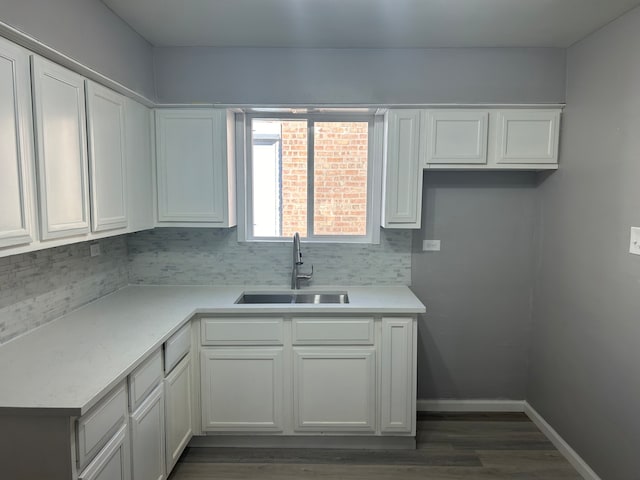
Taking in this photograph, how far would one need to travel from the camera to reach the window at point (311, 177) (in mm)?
2955

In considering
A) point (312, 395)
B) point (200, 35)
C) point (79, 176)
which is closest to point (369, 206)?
point (312, 395)

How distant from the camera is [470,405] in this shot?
3035 mm

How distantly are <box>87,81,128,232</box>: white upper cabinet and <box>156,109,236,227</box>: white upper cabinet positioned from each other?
383 millimetres

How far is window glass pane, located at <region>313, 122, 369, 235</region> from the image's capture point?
2959mm

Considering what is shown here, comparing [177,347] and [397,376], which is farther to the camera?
[397,376]

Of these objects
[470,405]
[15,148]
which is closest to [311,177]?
[15,148]

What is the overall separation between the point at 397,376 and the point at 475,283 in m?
0.96

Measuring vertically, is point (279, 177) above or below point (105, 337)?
above

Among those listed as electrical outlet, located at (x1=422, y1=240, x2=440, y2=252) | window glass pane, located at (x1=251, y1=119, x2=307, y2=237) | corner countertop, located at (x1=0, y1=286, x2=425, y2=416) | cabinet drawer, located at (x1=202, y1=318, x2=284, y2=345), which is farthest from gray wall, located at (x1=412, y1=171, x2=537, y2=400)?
cabinet drawer, located at (x1=202, y1=318, x2=284, y2=345)

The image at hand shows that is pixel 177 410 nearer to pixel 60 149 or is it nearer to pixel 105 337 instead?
pixel 105 337

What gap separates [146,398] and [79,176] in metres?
1.06

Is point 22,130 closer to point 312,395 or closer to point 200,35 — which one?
point 200,35

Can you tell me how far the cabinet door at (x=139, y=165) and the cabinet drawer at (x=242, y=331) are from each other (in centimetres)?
75

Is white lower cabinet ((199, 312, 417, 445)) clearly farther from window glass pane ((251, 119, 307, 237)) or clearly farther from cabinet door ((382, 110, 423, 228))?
window glass pane ((251, 119, 307, 237))
